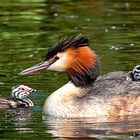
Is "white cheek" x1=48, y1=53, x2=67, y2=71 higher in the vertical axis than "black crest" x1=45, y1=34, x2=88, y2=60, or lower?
lower

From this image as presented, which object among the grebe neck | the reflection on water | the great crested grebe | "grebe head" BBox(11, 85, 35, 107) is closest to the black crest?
the great crested grebe

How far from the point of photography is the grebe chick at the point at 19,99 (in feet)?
59.8

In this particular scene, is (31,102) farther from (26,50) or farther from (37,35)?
(37,35)

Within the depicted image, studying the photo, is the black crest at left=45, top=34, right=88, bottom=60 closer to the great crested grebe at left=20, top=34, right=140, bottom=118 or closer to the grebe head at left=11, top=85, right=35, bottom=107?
the great crested grebe at left=20, top=34, right=140, bottom=118

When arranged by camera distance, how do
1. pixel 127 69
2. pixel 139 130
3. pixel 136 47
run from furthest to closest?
pixel 136 47 → pixel 127 69 → pixel 139 130

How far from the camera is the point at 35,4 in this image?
30938 millimetres

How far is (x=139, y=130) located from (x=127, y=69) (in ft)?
15.8

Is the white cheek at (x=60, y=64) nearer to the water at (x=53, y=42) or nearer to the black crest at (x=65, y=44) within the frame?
the black crest at (x=65, y=44)

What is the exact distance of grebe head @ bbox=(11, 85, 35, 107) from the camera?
1831cm

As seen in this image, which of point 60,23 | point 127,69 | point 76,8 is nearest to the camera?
point 127,69

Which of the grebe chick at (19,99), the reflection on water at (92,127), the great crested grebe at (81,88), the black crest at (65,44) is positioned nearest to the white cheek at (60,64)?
the great crested grebe at (81,88)

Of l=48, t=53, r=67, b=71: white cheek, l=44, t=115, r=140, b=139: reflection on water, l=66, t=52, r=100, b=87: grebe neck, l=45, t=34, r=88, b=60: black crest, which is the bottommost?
l=44, t=115, r=140, b=139: reflection on water

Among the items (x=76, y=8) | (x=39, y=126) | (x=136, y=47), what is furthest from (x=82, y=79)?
(x=76, y=8)

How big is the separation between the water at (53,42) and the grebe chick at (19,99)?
212mm
